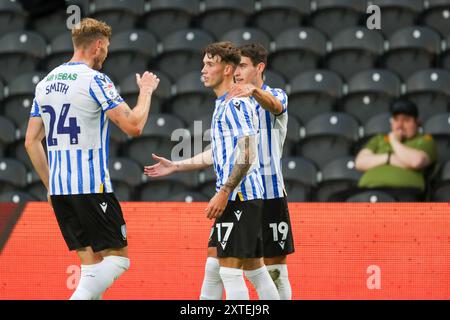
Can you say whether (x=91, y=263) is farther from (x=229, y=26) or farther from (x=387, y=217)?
(x=229, y=26)

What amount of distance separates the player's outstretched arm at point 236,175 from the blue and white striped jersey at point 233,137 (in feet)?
0.11

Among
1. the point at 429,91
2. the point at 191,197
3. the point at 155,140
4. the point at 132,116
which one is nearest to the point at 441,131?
the point at 429,91

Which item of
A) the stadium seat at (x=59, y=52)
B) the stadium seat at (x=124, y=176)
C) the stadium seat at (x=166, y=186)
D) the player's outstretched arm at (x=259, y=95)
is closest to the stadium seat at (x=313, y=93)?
the stadium seat at (x=166, y=186)

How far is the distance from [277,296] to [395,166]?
2.97m

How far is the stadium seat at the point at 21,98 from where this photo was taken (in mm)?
10172

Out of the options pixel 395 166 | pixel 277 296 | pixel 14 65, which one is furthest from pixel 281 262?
pixel 14 65

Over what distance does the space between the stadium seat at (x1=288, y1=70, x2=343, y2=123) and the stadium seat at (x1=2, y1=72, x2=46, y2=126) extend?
8.57 ft

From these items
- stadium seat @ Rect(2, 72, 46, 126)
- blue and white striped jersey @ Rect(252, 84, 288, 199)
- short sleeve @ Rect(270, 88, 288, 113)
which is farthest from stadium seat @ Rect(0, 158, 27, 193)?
short sleeve @ Rect(270, 88, 288, 113)

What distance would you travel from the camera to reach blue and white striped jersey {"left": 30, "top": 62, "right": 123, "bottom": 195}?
5.43 metres

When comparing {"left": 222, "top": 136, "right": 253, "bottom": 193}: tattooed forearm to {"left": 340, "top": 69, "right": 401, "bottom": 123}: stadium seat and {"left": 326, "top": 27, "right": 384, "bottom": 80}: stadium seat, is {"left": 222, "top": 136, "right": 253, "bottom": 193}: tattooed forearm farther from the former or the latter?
{"left": 326, "top": 27, "right": 384, "bottom": 80}: stadium seat

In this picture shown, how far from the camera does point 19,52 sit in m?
10.6

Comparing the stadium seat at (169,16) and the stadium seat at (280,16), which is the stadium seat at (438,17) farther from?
the stadium seat at (169,16)

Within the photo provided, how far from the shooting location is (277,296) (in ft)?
18.8

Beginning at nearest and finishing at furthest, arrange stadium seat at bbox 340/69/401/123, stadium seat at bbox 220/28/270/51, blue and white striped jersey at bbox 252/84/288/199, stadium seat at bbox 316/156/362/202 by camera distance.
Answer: blue and white striped jersey at bbox 252/84/288/199, stadium seat at bbox 316/156/362/202, stadium seat at bbox 340/69/401/123, stadium seat at bbox 220/28/270/51
